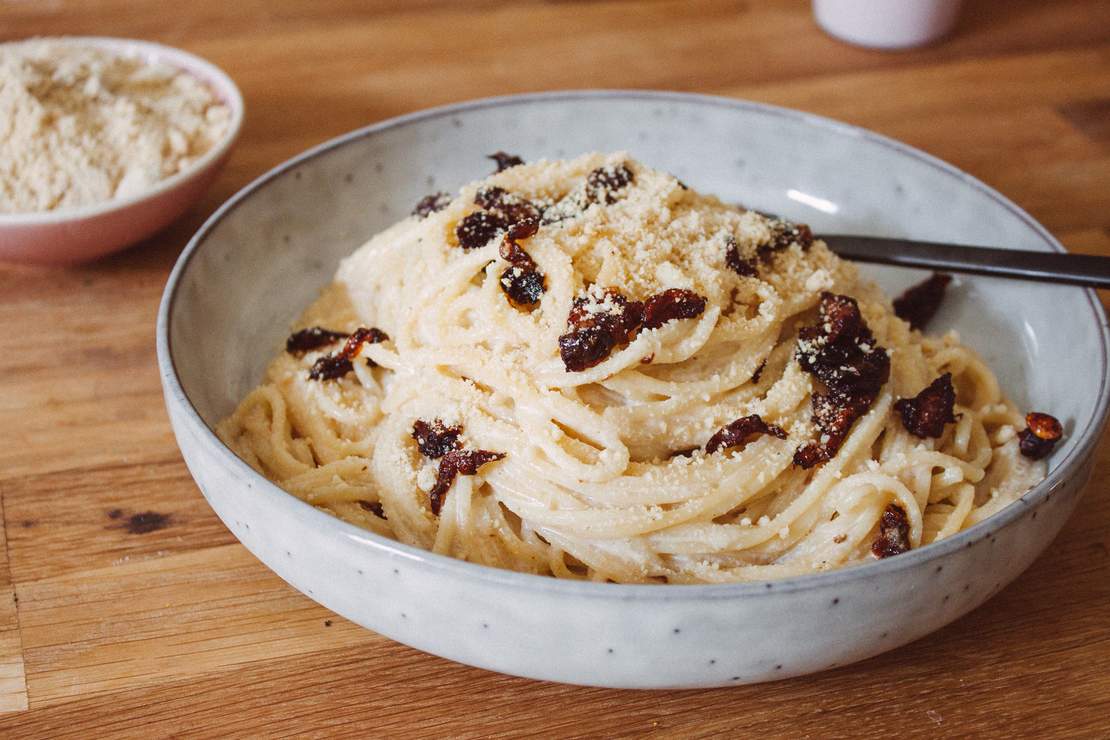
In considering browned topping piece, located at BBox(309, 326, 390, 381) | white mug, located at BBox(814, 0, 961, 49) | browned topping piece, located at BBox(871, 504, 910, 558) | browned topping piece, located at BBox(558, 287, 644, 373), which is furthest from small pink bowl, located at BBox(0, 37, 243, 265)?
white mug, located at BBox(814, 0, 961, 49)

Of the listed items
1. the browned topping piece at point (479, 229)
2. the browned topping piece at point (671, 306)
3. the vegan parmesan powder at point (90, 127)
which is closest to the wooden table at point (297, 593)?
the vegan parmesan powder at point (90, 127)

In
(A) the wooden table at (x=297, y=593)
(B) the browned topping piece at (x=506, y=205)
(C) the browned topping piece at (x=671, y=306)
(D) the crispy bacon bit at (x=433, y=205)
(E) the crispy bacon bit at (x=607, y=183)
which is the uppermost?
(E) the crispy bacon bit at (x=607, y=183)

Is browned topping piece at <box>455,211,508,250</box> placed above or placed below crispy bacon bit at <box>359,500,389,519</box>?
above

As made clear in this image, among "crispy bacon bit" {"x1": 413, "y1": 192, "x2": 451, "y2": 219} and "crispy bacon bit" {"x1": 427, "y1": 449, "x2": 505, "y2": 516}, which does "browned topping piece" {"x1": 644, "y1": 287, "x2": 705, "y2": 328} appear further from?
"crispy bacon bit" {"x1": 413, "y1": 192, "x2": 451, "y2": 219}

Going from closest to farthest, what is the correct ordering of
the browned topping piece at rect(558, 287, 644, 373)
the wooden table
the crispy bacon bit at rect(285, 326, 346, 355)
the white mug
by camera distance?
the wooden table → the browned topping piece at rect(558, 287, 644, 373) → the crispy bacon bit at rect(285, 326, 346, 355) → the white mug

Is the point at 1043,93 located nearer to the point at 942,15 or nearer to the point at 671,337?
the point at 942,15

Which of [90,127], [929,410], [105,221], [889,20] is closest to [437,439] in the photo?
[929,410]

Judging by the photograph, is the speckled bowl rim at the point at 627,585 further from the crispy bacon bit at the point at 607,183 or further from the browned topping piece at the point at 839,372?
the crispy bacon bit at the point at 607,183
